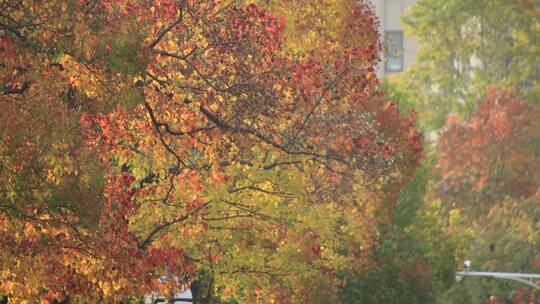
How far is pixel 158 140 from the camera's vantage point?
1090 inches

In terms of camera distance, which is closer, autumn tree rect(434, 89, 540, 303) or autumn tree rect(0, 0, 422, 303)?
autumn tree rect(0, 0, 422, 303)

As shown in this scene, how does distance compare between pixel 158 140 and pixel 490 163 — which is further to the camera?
pixel 490 163

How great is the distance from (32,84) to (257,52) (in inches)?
219

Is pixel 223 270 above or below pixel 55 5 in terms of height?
below

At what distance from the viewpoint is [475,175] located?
74.7m

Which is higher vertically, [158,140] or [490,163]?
[158,140]

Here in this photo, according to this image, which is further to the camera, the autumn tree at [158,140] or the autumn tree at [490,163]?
the autumn tree at [490,163]

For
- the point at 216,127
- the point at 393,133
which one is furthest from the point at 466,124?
the point at 216,127

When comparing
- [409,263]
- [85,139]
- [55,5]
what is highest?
[55,5]

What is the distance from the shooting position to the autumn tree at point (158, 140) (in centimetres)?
2070

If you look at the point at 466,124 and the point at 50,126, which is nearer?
the point at 50,126

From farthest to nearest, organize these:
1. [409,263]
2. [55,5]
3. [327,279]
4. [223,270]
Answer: [409,263] → [327,279] → [223,270] → [55,5]

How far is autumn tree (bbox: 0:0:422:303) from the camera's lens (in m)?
20.7

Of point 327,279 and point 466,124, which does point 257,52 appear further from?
point 466,124
